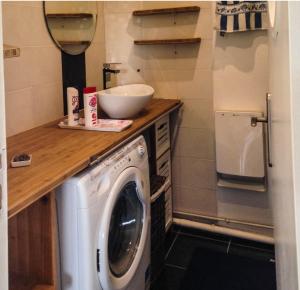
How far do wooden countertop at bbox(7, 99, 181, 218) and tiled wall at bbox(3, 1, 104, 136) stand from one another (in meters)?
0.09

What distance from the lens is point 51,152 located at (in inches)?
58.2

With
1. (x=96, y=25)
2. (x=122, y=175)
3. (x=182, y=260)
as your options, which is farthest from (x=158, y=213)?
(x=96, y=25)

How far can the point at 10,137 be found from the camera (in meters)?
1.73

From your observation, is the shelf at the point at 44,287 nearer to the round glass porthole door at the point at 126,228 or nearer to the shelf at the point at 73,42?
the round glass porthole door at the point at 126,228

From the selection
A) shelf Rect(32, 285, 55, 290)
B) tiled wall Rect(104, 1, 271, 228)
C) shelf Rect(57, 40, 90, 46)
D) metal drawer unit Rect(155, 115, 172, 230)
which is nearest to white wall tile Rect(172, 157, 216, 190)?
tiled wall Rect(104, 1, 271, 228)

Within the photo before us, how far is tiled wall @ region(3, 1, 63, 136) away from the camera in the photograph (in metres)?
1.74

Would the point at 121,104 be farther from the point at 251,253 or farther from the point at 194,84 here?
the point at 251,253

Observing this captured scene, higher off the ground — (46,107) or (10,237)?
(46,107)

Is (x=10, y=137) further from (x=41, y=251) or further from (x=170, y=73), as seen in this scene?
(x=170, y=73)

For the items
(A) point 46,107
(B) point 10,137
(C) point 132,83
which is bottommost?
(B) point 10,137

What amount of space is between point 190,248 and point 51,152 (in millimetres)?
1463

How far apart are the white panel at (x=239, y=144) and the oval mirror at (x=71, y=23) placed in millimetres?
1014

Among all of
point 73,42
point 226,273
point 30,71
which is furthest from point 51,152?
point 226,273

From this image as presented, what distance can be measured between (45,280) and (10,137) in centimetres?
74
